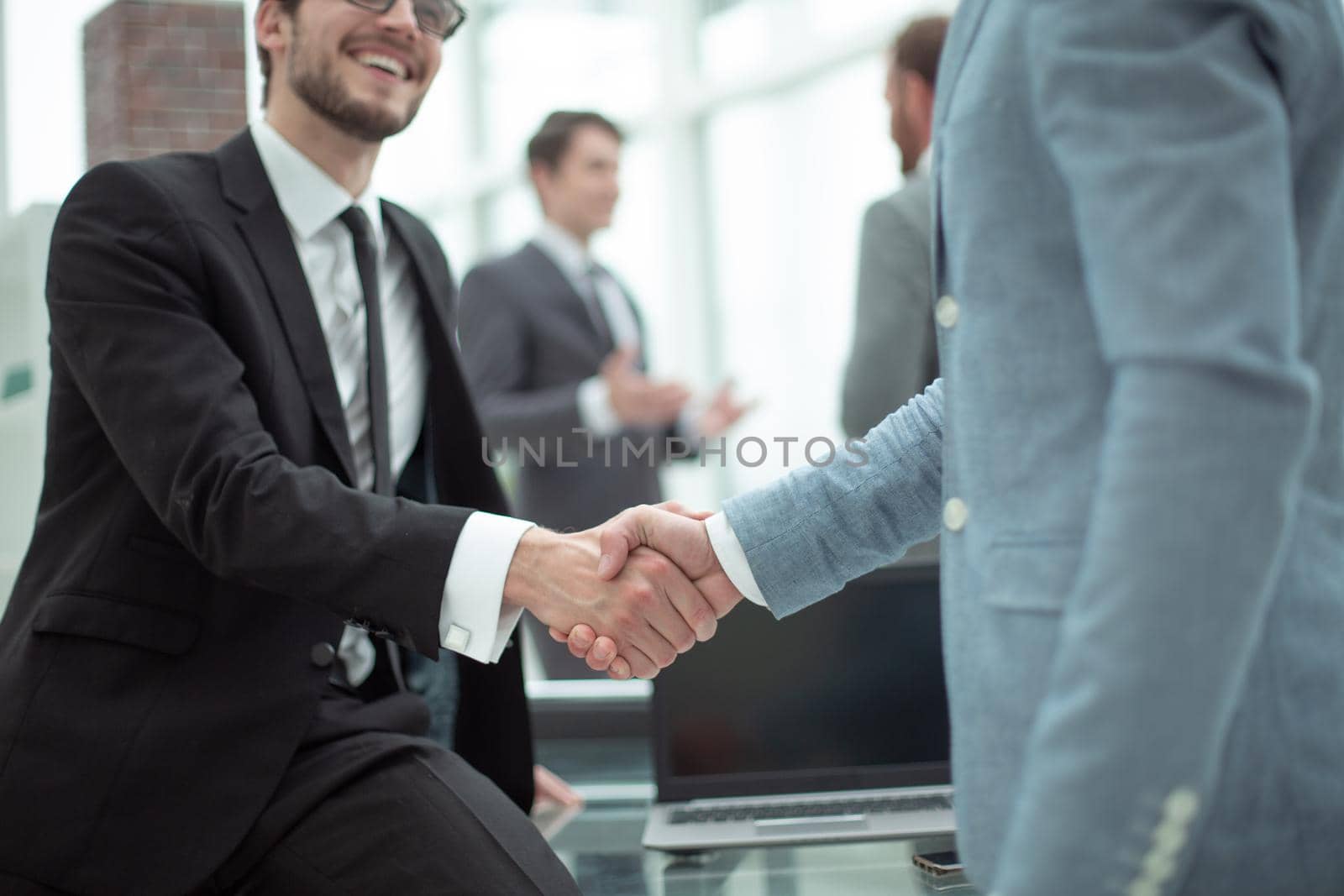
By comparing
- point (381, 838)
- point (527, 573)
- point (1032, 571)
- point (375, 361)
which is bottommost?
point (381, 838)

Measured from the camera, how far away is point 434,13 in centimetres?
205

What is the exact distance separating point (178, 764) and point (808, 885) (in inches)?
32.0

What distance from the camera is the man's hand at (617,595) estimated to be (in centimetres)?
157

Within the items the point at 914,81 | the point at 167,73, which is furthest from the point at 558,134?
the point at 914,81

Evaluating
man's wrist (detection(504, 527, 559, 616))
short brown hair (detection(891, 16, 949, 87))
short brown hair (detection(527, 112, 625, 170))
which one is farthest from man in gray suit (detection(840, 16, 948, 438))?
short brown hair (detection(527, 112, 625, 170))

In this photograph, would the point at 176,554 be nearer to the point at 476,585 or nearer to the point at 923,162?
the point at 476,585

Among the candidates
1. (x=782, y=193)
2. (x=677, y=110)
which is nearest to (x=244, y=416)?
(x=782, y=193)

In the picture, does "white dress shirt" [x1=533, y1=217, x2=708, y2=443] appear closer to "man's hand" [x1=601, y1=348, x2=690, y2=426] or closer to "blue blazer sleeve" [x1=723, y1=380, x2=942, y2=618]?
"man's hand" [x1=601, y1=348, x2=690, y2=426]

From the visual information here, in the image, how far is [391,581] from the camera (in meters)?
1.50

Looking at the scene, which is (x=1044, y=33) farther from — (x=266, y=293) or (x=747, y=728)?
(x=747, y=728)

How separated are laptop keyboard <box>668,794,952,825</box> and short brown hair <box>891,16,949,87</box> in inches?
50.4

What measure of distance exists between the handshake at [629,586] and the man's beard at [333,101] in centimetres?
68

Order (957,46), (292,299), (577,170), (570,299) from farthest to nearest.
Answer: (577,170)
(570,299)
(292,299)
(957,46)

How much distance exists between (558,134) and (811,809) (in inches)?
94.8
